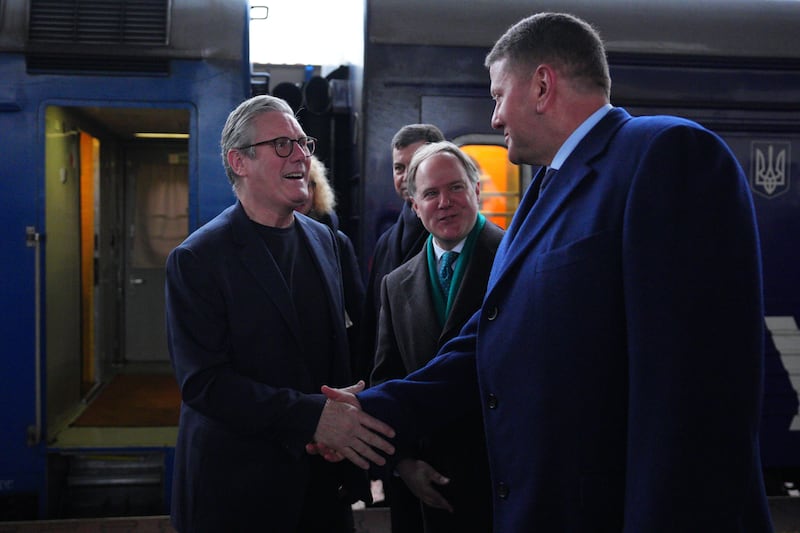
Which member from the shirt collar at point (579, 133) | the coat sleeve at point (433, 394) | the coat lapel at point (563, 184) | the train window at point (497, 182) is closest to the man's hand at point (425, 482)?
the coat sleeve at point (433, 394)

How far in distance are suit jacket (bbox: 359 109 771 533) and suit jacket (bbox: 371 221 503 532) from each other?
2.22 feet

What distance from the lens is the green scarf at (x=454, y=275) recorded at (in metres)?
2.63

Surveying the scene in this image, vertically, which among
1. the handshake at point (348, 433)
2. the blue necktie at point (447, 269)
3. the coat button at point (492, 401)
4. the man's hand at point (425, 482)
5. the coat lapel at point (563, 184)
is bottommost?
the man's hand at point (425, 482)

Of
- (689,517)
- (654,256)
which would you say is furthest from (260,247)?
(689,517)

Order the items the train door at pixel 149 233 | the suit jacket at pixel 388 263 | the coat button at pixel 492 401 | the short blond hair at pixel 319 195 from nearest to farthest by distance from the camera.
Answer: the coat button at pixel 492 401 < the suit jacket at pixel 388 263 < the short blond hair at pixel 319 195 < the train door at pixel 149 233

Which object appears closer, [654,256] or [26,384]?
[654,256]

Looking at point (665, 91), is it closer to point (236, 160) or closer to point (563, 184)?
point (236, 160)

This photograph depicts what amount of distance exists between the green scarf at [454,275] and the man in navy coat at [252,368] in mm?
410

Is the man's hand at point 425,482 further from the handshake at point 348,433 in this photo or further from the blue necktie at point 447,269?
the blue necktie at point 447,269

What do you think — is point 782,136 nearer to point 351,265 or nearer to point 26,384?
point 351,265

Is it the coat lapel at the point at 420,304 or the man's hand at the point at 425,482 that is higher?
the coat lapel at the point at 420,304

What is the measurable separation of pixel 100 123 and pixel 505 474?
4867 mm

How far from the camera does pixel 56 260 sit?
456 centimetres

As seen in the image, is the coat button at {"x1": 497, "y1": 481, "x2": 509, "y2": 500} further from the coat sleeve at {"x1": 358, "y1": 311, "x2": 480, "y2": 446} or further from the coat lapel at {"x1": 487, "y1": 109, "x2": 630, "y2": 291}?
the coat sleeve at {"x1": 358, "y1": 311, "x2": 480, "y2": 446}
